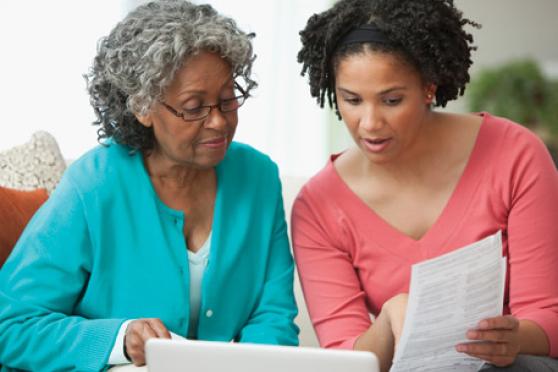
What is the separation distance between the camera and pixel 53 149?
2256mm

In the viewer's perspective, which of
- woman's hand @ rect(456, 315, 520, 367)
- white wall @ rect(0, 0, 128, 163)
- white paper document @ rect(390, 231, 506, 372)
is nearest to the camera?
white paper document @ rect(390, 231, 506, 372)

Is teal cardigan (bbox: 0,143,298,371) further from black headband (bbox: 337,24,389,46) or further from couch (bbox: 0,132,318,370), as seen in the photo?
black headband (bbox: 337,24,389,46)

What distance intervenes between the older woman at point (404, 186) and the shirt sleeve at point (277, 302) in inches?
1.7

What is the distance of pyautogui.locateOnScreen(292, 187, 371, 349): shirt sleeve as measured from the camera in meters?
1.92

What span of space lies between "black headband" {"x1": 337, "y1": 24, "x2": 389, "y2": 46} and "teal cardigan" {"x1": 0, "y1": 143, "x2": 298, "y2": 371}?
403 mm

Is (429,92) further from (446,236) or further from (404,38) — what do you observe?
(446,236)

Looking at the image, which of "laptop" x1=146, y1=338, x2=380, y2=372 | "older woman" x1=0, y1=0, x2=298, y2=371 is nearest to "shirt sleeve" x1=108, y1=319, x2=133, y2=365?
"older woman" x1=0, y1=0, x2=298, y2=371

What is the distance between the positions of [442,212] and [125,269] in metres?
0.68

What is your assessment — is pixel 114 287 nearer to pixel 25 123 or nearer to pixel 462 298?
pixel 462 298

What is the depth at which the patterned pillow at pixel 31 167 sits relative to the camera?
2.18 m

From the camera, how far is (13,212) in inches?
79.6

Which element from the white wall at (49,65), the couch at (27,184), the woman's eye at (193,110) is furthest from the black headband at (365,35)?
the white wall at (49,65)

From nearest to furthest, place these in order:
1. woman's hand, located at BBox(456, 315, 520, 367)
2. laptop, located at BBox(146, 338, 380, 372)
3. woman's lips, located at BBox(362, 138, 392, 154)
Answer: laptop, located at BBox(146, 338, 380, 372)
woman's hand, located at BBox(456, 315, 520, 367)
woman's lips, located at BBox(362, 138, 392, 154)

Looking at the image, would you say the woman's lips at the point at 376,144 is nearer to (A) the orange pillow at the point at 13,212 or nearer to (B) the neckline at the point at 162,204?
(B) the neckline at the point at 162,204
